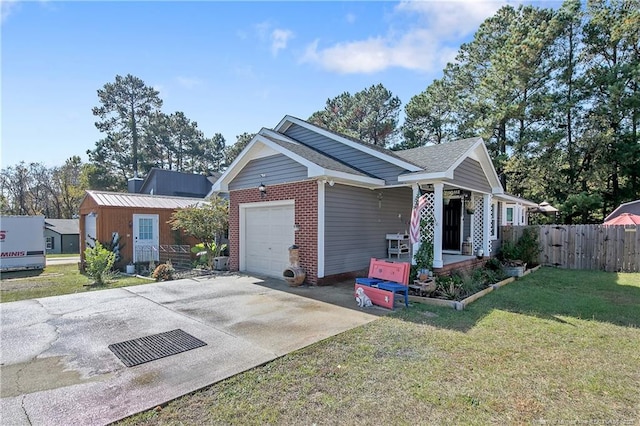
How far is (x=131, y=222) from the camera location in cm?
1455

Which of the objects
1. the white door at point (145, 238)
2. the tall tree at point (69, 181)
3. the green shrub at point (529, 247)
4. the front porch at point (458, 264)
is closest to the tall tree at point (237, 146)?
the tall tree at point (69, 181)

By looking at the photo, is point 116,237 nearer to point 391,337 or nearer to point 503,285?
point 391,337

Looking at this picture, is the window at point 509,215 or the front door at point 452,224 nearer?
the front door at point 452,224

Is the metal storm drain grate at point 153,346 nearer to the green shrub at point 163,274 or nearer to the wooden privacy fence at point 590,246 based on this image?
the green shrub at point 163,274

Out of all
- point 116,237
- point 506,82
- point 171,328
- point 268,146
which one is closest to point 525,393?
point 171,328

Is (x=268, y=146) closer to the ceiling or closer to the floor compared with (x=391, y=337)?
closer to the ceiling

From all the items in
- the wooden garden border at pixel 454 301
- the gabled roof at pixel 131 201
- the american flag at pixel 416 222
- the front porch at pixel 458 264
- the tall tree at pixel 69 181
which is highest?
the tall tree at pixel 69 181

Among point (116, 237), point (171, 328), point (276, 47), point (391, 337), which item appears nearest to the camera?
point (391, 337)

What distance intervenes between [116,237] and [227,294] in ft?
30.2

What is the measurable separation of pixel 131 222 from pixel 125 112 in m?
29.5

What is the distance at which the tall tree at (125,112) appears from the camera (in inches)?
1444

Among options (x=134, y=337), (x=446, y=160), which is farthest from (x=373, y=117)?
(x=134, y=337)

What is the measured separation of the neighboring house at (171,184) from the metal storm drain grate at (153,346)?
77.2 ft

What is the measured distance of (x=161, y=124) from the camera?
129 ft
